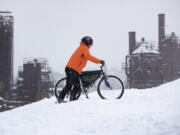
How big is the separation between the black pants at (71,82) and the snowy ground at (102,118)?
0.65 metres

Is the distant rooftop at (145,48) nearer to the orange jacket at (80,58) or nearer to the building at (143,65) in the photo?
the building at (143,65)

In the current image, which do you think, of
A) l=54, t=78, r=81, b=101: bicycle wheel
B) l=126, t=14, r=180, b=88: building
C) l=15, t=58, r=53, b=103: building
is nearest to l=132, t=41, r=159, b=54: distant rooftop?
l=126, t=14, r=180, b=88: building

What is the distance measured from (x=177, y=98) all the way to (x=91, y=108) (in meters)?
2.36

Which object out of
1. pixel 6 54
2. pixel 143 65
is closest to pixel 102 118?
pixel 6 54

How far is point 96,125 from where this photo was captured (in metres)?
7.22

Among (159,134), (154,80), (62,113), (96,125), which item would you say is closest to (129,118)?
(96,125)

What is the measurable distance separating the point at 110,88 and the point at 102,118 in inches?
104

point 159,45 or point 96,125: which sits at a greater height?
point 159,45

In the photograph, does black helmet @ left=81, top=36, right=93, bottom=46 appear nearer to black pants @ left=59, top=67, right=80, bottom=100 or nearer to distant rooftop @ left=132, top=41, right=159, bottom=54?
black pants @ left=59, top=67, right=80, bottom=100

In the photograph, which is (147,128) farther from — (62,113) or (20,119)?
(20,119)

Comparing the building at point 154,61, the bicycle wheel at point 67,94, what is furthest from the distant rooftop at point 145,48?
the bicycle wheel at point 67,94

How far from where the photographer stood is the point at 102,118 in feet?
25.2

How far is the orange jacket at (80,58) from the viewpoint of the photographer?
995 centimetres

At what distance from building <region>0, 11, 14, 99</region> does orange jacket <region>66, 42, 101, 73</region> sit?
3144 centimetres
